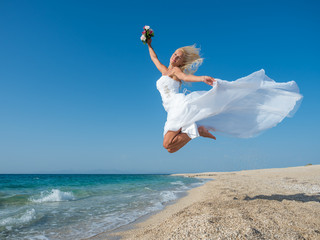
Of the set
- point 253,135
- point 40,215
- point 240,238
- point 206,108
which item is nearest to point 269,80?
point 253,135

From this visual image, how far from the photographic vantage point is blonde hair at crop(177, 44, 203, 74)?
19.5ft

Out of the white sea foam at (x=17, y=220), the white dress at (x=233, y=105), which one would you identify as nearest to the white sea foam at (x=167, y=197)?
the white sea foam at (x=17, y=220)

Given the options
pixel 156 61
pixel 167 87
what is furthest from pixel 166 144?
pixel 156 61

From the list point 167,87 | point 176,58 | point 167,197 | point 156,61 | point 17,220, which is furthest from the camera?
point 167,197

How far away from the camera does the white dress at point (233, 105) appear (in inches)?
206

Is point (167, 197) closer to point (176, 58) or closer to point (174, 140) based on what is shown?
point (174, 140)

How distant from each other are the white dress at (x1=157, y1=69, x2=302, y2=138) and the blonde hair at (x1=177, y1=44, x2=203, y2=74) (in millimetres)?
669

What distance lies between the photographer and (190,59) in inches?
237

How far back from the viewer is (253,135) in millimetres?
5754

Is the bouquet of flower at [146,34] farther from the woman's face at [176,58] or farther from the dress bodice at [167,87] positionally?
the dress bodice at [167,87]

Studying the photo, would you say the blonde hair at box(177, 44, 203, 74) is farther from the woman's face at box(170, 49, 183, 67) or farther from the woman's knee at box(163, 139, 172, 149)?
the woman's knee at box(163, 139, 172, 149)

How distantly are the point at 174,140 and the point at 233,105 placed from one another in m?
1.76

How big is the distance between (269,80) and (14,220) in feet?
25.4

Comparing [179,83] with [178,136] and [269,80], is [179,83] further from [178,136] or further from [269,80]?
[269,80]
